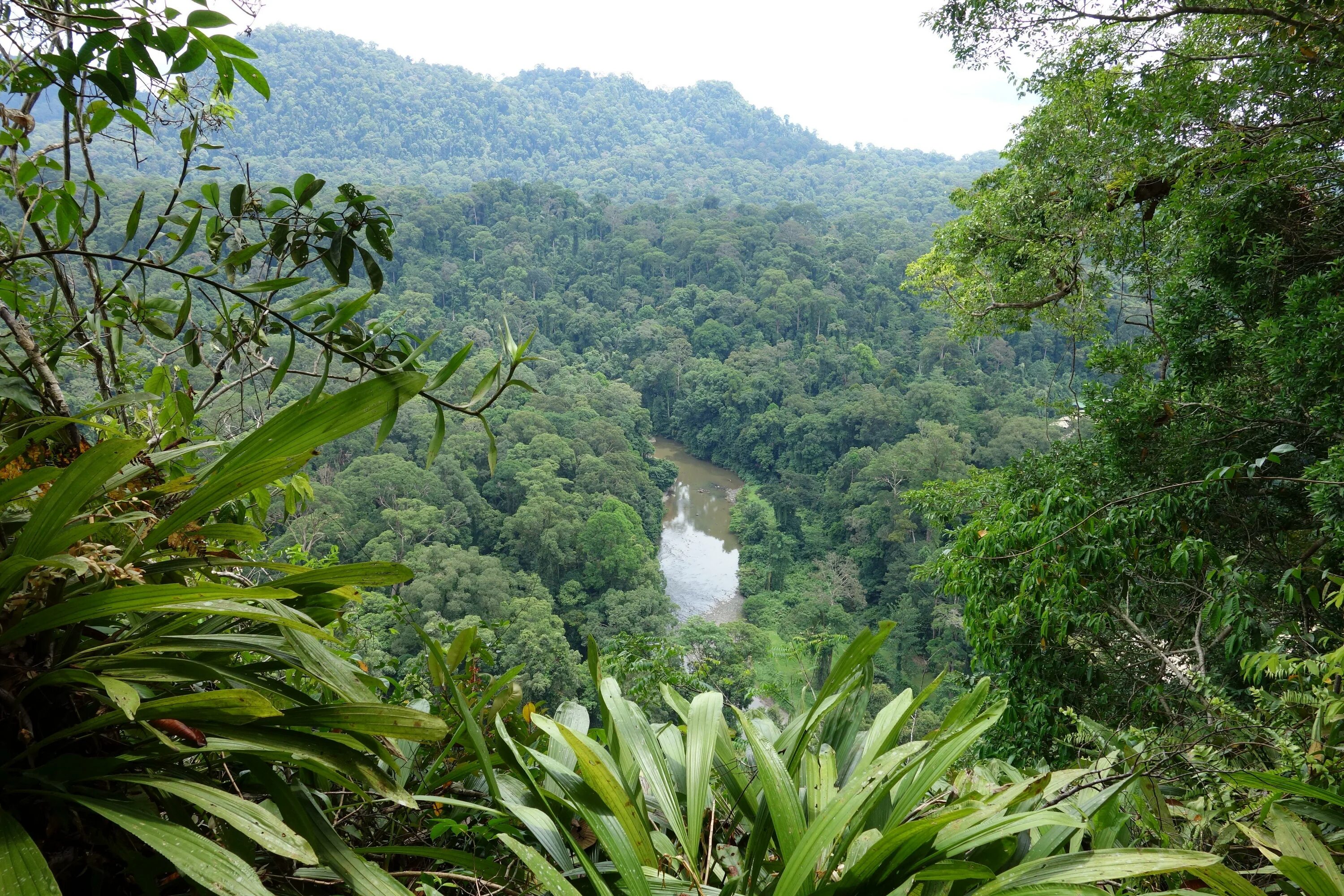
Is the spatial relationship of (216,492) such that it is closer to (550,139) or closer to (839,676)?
(839,676)

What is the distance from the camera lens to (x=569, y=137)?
204 ft

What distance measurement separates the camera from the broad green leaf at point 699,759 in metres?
0.69

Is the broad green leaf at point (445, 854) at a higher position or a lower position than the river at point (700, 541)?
higher

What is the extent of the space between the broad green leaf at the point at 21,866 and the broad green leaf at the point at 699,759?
0.43m

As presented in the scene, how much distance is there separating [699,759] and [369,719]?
351 millimetres

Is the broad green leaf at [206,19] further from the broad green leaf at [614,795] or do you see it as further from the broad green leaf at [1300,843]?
the broad green leaf at [1300,843]

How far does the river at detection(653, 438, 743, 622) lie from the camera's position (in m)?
16.7

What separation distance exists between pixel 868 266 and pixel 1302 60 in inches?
1138

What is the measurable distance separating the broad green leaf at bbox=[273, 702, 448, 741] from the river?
1420 cm

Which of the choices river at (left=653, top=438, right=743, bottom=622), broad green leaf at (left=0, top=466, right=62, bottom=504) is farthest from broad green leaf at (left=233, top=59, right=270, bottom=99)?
river at (left=653, top=438, right=743, bottom=622)

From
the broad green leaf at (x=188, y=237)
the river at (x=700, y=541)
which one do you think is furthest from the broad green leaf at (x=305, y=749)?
the river at (x=700, y=541)

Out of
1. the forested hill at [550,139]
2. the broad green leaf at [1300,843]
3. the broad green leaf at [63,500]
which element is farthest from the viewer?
the forested hill at [550,139]

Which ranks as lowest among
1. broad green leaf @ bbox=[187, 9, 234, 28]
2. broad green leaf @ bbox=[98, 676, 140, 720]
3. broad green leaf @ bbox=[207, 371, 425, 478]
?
broad green leaf @ bbox=[98, 676, 140, 720]

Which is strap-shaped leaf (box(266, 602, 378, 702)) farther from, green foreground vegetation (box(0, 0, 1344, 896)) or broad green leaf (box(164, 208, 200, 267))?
broad green leaf (box(164, 208, 200, 267))
